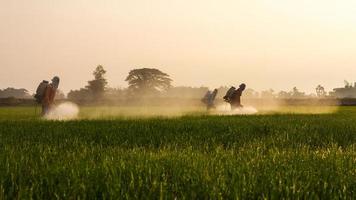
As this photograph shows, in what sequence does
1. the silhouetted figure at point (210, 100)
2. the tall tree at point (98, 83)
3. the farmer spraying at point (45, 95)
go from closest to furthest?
the farmer spraying at point (45, 95), the silhouetted figure at point (210, 100), the tall tree at point (98, 83)

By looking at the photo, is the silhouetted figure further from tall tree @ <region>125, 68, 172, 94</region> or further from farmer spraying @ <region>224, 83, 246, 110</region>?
Result: tall tree @ <region>125, 68, 172, 94</region>

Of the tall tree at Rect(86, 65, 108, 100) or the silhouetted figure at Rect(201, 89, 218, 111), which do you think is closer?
the silhouetted figure at Rect(201, 89, 218, 111)

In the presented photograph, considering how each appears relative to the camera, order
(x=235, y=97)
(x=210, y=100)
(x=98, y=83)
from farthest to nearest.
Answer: (x=98, y=83), (x=210, y=100), (x=235, y=97)

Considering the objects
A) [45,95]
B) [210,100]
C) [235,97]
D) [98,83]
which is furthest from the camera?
[98,83]

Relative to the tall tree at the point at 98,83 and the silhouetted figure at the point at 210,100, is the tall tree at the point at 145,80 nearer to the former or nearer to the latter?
the tall tree at the point at 98,83

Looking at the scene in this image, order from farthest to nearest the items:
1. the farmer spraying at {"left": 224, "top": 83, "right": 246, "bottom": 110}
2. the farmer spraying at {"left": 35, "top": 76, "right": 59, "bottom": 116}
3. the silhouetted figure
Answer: the silhouetted figure
the farmer spraying at {"left": 224, "top": 83, "right": 246, "bottom": 110}
the farmer spraying at {"left": 35, "top": 76, "right": 59, "bottom": 116}

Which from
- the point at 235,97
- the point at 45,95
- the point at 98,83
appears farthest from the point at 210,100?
Result: the point at 98,83

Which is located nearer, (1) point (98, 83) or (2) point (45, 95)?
(2) point (45, 95)

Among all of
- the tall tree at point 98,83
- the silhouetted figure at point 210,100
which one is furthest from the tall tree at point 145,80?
the silhouetted figure at point 210,100

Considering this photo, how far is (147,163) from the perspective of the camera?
20.0 ft

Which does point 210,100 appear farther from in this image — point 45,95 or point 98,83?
point 98,83

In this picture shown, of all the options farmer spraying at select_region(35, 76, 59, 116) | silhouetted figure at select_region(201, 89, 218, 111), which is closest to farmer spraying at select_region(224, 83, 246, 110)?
silhouetted figure at select_region(201, 89, 218, 111)

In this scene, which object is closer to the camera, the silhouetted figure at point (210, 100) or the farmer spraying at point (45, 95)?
the farmer spraying at point (45, 95)

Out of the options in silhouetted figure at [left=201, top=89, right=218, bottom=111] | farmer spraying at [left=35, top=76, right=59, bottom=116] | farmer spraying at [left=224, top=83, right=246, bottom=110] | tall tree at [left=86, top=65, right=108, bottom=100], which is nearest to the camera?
farmer spraying at [left=35, top=76, right=59, bottom=116]
